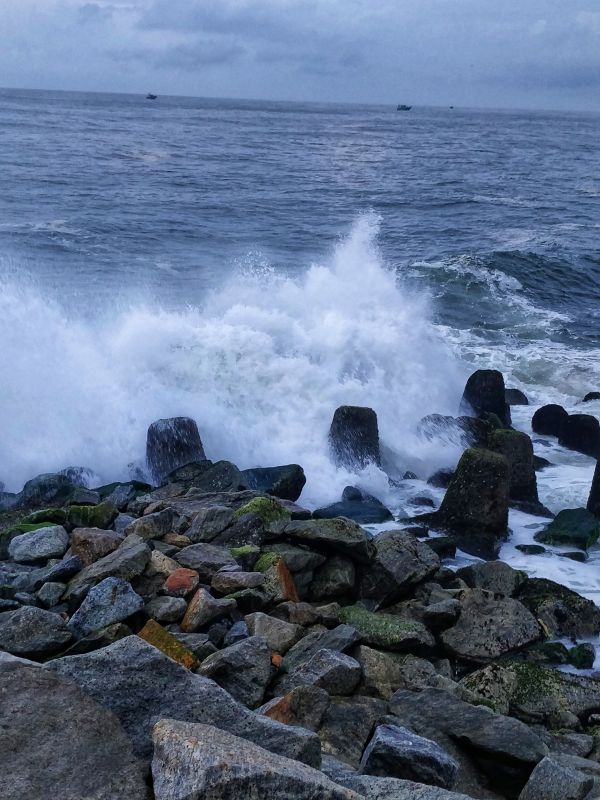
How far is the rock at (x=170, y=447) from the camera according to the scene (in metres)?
11.1

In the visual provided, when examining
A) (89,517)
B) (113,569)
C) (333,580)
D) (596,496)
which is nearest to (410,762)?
(113,569)

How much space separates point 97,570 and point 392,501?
539 centimetres

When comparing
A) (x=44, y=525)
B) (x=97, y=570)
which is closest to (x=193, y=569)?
(x=97, y=570)

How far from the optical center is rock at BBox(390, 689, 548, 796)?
14.7 feet

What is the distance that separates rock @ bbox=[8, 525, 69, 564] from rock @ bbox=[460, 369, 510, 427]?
8.26 m

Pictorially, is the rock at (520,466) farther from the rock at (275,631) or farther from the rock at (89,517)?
the rock at (275,631)

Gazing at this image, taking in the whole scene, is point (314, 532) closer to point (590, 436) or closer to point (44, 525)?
point (44, 525)

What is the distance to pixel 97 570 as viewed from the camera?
6.23 m

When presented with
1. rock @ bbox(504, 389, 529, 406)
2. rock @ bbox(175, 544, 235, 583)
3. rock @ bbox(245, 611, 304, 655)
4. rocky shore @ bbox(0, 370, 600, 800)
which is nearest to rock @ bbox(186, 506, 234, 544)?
rocky shore @ bbox(0, 370, 600, 800)

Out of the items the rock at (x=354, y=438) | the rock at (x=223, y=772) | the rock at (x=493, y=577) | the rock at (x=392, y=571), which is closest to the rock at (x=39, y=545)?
the rock at (x=392, y=571)

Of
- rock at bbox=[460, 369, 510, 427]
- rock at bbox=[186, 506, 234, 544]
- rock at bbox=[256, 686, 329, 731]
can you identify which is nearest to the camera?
rock at bbox=[256, 686, 329, 731]

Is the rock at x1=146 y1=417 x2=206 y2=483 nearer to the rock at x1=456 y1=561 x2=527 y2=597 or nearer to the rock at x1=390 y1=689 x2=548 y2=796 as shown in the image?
the rock at x1=456 y1=561 x2=527 y2=597

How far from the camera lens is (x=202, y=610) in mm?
5852

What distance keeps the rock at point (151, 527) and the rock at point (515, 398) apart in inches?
357
